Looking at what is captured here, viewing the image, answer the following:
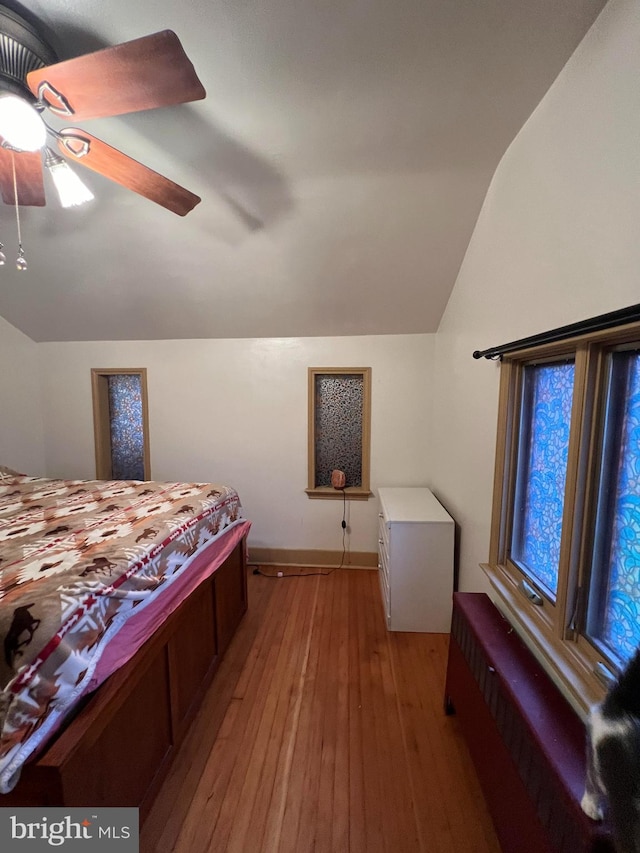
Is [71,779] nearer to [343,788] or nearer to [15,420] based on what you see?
[343,788]

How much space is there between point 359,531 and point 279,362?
170 centimetres

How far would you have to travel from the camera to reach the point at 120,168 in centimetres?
124

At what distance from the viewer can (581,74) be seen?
98 centimetres

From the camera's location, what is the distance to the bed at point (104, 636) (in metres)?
0.86

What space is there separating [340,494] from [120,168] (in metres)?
2.53

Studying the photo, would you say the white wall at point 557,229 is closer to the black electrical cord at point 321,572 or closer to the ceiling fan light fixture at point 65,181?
the black electrical cord at point 321,572

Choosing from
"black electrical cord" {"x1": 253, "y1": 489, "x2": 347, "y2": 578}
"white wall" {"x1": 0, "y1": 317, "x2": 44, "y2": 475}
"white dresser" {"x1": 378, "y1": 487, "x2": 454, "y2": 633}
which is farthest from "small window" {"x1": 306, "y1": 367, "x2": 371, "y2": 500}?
"white wall" {"x1": 0, "y1": 317, "x2": 44, "y2": 475}

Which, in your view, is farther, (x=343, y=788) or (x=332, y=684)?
(x=332, y=684)

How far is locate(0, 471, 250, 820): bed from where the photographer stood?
0.86 meters

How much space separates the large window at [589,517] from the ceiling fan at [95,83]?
137 cm

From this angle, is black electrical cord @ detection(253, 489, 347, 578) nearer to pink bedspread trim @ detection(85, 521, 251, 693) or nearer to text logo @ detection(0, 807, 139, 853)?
pink bedspread trim @ detection(85, 521, 251, 693)

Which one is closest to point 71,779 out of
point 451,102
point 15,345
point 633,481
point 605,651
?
point 605,651

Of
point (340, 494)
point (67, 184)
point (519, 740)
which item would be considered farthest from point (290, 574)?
point (67, 184)

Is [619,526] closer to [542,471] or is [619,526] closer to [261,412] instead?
[542,471]
